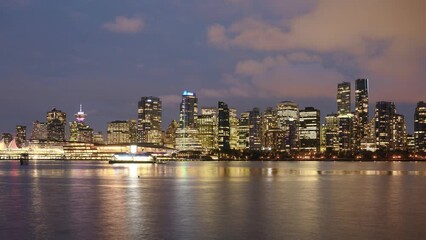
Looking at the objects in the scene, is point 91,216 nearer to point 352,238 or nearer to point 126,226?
point 126,226

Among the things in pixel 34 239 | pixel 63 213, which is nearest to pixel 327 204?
pixel 63 213

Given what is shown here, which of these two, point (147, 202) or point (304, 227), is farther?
point (147, 202)

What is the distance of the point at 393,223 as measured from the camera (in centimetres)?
3759

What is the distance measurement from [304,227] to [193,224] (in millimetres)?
7207

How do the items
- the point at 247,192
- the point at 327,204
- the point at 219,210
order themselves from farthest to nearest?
1. the point at 247,192
2. the point at 327,204
3. the point at 219,210

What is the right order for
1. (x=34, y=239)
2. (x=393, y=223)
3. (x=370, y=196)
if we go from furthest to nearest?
(x=370, y=196) < (x=393, y=223) < (x=34, y=239)

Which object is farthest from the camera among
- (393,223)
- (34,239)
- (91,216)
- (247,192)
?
(247,192)

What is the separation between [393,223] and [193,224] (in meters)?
13.4

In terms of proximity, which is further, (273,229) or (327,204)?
(327,204)

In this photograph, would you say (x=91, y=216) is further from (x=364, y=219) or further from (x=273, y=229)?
(x=364, y=219)

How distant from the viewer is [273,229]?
114 ft

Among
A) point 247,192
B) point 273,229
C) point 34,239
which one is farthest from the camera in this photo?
point 247,192

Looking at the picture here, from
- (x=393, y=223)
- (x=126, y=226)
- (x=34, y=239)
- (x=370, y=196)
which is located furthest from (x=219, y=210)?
(x=370, y=196)

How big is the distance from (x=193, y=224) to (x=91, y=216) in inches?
333
